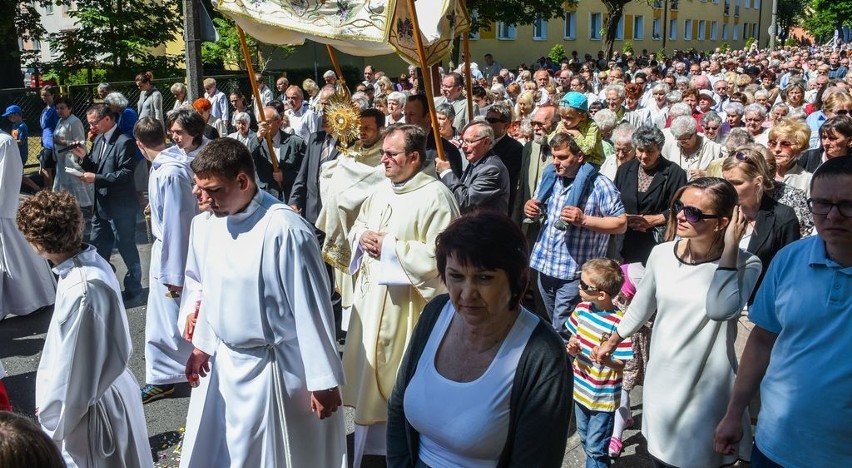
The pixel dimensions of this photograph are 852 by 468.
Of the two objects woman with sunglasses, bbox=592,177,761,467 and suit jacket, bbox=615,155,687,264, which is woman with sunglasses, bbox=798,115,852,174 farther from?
woman with sunglasses, bbox=592,177,761,467

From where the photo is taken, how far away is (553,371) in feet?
7.89

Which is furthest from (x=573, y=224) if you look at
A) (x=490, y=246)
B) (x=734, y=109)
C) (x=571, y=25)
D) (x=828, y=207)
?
(x=571, y=25)

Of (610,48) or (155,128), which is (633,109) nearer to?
(155,128)

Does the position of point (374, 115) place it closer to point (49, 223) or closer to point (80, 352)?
point (49, 223)

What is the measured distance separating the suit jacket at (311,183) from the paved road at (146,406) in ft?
5.57

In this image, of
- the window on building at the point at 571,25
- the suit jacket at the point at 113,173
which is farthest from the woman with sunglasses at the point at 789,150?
the window on building at the point at 571,25

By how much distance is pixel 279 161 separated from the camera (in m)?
8.26

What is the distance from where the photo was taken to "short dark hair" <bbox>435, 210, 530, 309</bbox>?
2.49m

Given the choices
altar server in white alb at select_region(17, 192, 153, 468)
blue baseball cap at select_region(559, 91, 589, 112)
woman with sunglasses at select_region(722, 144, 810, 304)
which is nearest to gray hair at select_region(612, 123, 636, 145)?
blue baseball cap at select_region(559, 91, 589, 112)

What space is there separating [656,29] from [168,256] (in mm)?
59987

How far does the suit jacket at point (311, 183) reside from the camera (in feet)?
23.4

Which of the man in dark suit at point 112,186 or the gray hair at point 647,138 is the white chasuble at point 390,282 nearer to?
the gray hair at point 647,138

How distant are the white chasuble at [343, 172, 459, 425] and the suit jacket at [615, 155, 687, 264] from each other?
191 centimetres

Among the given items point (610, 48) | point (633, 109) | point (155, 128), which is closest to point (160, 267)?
point (155, 128)
